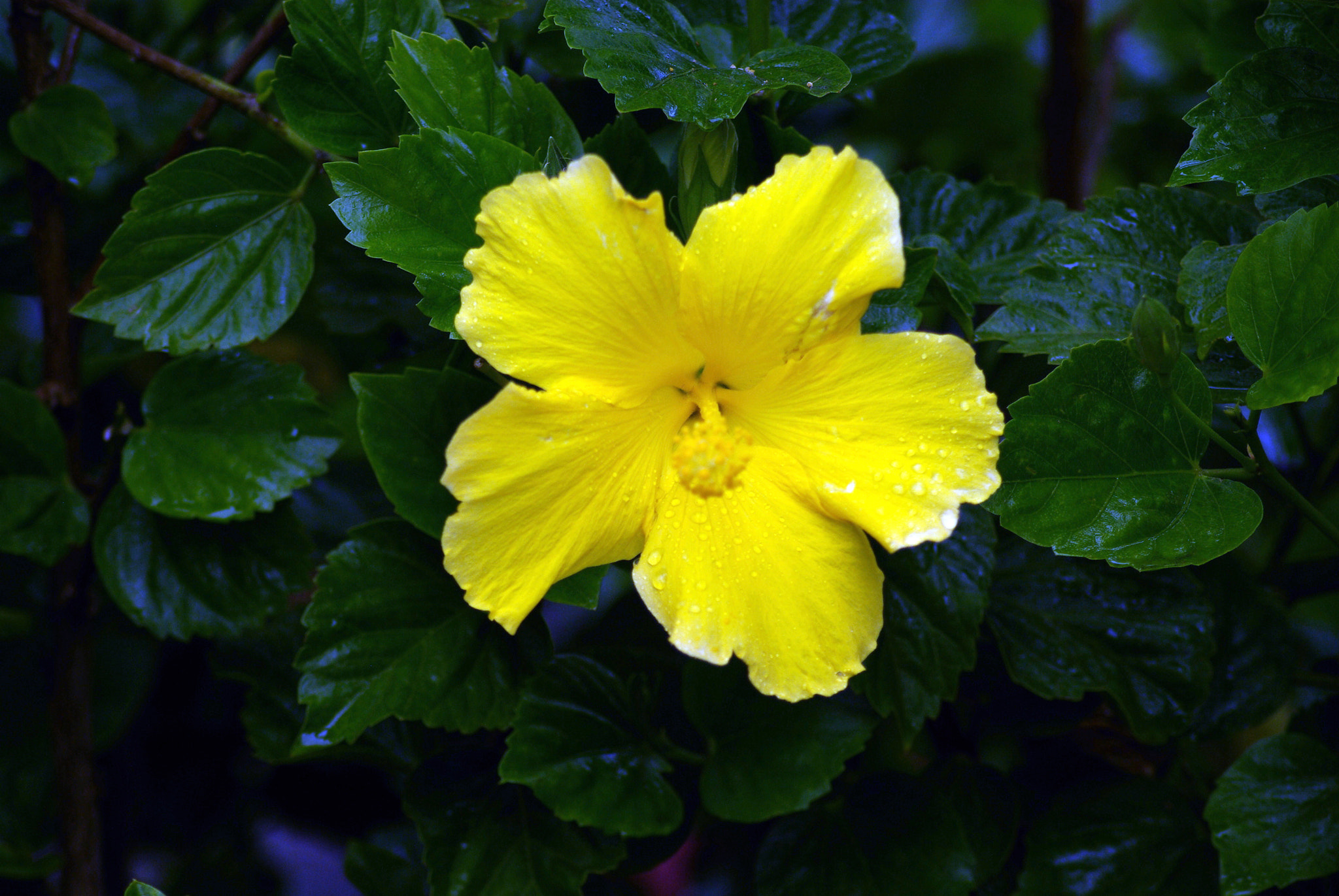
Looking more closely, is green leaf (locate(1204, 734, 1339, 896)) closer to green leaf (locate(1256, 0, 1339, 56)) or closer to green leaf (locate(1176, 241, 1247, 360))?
green leaf (locate(1176, 241, 1247, 360))

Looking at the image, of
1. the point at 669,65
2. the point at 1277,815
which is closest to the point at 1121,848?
the point at 1277,815

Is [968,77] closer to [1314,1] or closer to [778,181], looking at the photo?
[1314,1]

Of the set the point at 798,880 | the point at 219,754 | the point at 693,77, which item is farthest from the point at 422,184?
the point at 219,754

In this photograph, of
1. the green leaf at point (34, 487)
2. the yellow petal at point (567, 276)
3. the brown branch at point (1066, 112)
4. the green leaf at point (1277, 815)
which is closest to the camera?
the yellow petal at point (567, 276)

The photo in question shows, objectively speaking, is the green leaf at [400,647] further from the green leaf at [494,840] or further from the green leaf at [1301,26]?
the green leaf at [1301,26]

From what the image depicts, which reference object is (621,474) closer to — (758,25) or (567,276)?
(567,276)

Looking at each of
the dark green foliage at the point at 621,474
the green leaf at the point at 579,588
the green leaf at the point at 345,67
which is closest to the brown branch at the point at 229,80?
the dark green foliage at the point at 621,474
